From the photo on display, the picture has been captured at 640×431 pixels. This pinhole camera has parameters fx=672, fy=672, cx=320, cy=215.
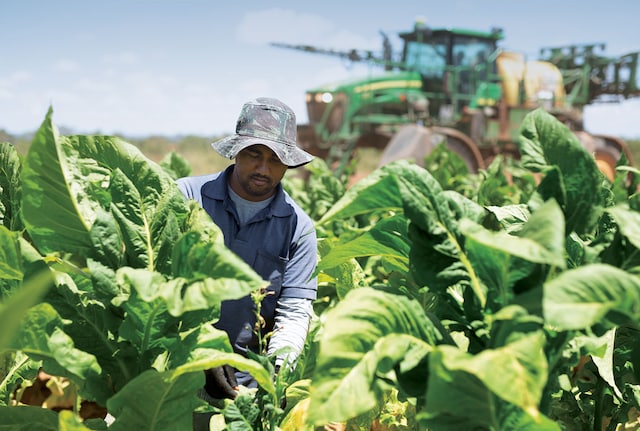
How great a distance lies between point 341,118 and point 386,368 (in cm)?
1068

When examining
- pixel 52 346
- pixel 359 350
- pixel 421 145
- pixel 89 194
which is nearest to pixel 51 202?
pixel 89 194

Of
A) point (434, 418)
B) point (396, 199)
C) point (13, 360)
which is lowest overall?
point (13, 360)

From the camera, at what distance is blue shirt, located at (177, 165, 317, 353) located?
239 centimetres

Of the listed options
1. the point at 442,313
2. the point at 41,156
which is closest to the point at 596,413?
the point at 442,313

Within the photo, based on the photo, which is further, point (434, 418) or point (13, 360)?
point (13, 360)

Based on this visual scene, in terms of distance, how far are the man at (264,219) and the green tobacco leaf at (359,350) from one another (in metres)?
1.05

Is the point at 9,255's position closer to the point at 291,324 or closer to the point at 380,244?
the point at 380,244

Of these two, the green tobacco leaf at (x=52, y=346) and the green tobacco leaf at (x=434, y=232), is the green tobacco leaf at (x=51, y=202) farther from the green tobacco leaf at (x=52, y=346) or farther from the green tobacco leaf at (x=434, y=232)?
the green tobacco leaf at (x=434, y=232)

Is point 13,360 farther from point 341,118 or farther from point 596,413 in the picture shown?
point 341,118

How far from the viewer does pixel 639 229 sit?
4.08ft

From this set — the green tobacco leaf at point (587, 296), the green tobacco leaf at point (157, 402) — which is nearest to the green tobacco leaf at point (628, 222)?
the green tobacco leaf at point (587, 296)

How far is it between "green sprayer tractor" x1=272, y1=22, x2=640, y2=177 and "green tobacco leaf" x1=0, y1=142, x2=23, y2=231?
8.67 meters

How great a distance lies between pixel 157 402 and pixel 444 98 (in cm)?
1134

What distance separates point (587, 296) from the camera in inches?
42.8
